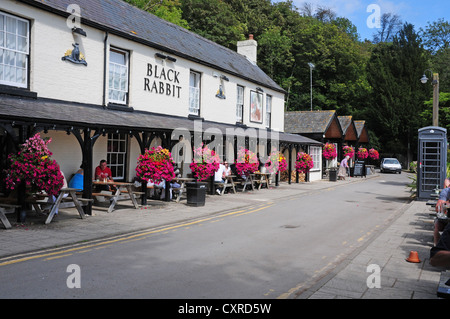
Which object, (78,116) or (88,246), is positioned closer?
(88,246)

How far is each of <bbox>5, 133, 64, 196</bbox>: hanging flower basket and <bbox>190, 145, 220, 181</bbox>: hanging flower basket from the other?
6.73 metres

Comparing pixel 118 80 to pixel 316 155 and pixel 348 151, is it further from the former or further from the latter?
pixel 348 151

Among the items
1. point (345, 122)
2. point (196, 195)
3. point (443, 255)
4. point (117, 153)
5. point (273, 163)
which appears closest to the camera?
point (443, 255)

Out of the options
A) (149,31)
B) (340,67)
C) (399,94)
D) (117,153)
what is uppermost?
(340,67)

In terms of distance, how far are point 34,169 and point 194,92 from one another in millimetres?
11310

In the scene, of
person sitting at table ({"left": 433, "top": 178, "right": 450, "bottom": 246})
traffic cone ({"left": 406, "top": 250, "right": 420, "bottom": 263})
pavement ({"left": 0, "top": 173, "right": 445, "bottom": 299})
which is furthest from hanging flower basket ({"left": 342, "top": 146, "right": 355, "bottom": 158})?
traffic cone ({"left": 406, "top": 250, "right": 420, "bottom": 263})

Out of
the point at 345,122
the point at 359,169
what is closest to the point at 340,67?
the point at 345,122

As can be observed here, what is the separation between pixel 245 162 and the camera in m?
19.8

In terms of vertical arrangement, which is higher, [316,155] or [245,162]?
[316,155]

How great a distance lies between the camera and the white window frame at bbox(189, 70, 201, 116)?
63.7ft

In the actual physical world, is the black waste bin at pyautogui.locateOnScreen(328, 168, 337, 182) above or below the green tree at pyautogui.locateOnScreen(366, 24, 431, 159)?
below

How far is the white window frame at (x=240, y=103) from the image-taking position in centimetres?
2336

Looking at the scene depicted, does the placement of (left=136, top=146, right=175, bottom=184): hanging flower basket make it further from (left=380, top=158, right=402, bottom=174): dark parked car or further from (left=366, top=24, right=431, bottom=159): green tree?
(left=366, top=24, right=431, bottom=159): green tree

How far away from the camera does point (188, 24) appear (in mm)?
46375
